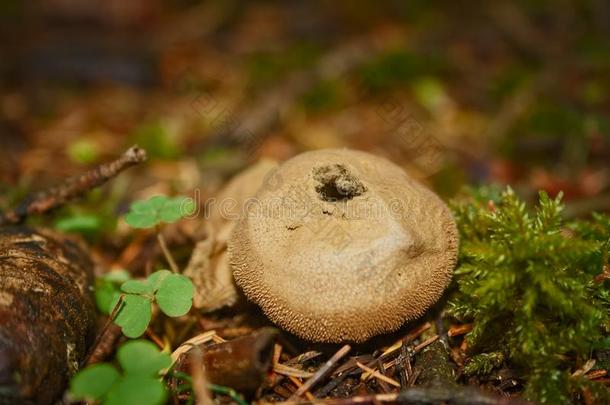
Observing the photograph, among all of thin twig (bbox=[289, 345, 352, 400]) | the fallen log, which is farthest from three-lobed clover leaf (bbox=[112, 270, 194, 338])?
thin twig (bbox=[289, 345, 352, 400])

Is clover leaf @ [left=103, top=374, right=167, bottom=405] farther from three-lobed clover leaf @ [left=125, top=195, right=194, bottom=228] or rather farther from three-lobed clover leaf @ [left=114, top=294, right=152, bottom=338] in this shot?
three-lobed clover leaf @ [left=125, top=195, right=194, bottom=228]

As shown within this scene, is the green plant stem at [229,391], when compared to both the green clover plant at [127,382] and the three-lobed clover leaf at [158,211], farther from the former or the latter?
the three-lobed clover leaf at [158,211]

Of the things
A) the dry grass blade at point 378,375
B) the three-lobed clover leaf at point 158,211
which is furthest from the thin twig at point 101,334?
the dry grass blade at point 378,375

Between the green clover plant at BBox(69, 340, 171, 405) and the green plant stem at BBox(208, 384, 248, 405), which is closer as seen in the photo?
the green clover plant at BBox(69, 340, 171, 405)

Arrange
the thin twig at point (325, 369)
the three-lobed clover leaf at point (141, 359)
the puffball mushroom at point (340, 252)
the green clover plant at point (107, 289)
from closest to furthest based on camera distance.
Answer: the three-lobed clover leaf at point (141, 359), the puffball mushroom at point (340, 252), the thin twig at point (325, 369), the green clover plant at point (107, 289)

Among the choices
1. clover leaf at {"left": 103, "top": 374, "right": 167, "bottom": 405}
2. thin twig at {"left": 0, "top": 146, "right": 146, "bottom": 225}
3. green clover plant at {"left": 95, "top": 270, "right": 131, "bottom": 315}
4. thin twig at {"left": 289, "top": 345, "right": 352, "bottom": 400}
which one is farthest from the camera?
thin twig at {"left": 0, "top": 146, "right": 146, "bottom": 225}

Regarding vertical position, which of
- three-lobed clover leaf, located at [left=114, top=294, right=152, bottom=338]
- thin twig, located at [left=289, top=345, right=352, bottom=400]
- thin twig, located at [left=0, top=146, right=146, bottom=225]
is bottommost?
thin twig, located at [left=289, top=345, right=352, bottom=400]

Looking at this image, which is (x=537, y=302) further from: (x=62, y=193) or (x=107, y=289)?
(x=62, y=193)
